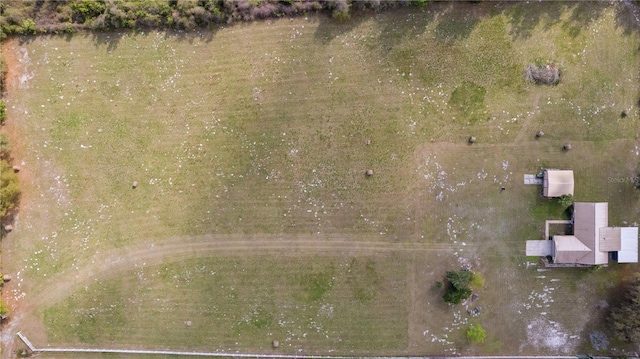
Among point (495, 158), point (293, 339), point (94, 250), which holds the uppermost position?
point (495, 158)

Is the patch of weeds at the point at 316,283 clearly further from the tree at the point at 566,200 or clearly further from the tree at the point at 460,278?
the tree at the point at 566,200

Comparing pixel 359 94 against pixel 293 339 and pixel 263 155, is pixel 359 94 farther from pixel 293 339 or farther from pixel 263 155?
pixel 293 339

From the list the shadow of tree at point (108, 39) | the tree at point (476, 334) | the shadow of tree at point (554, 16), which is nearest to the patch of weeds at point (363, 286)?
the tree at point (476, 334)

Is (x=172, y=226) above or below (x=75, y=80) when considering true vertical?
below

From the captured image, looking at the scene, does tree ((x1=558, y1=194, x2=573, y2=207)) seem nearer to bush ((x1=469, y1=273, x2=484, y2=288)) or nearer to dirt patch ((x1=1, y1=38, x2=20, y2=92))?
bush ((x1=469, y1=273, x2=484, y2=288))

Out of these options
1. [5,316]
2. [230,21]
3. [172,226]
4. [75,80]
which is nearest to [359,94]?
[230,21]
